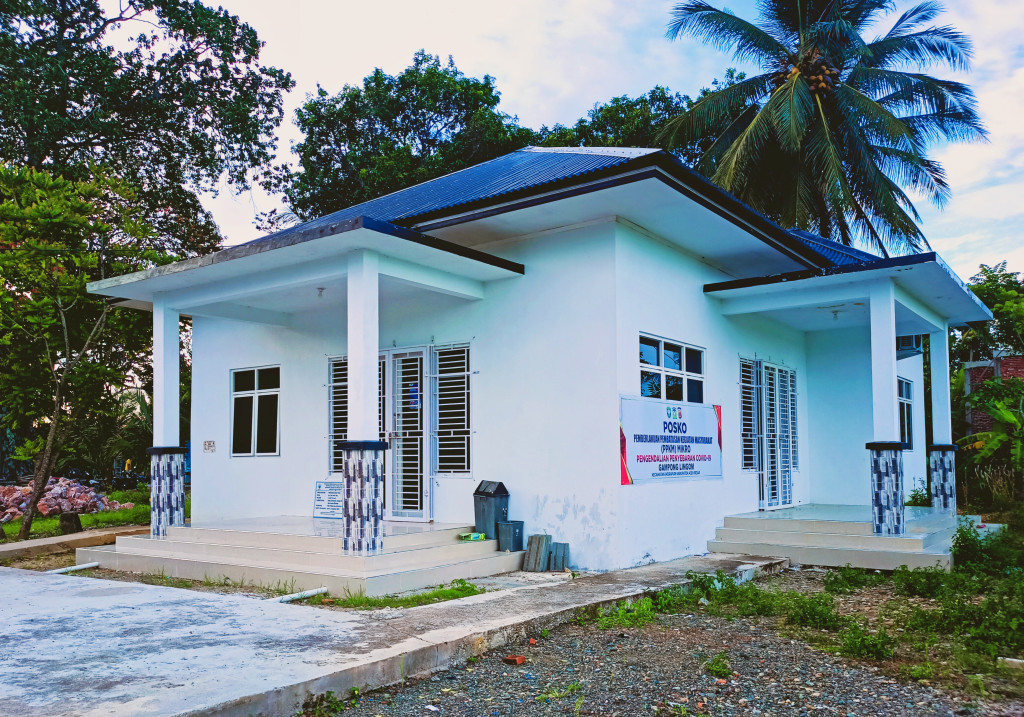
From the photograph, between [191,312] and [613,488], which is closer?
[613,488]

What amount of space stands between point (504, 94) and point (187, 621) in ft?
78.9

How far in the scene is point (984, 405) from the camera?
1510 centimetres

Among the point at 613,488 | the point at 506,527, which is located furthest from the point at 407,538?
the point at 613,488

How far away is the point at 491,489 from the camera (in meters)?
9.36

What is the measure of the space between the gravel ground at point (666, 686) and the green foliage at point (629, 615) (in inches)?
17.0

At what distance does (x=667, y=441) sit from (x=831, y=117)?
14.8m

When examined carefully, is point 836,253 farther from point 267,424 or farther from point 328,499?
point 267,424

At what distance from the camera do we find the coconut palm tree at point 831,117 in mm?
19359

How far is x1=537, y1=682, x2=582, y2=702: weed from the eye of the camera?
15.0 feet

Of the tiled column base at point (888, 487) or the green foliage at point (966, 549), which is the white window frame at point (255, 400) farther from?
the green foliage at point (966, 549)

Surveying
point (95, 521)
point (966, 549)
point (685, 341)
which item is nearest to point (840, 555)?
point (966, 549)

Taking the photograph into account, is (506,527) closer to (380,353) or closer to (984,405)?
(380,353)

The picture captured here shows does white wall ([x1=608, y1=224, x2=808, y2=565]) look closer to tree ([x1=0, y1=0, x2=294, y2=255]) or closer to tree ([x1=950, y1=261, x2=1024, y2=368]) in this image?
tree ([x1=950, y1=261, x2=1024, y2=368])

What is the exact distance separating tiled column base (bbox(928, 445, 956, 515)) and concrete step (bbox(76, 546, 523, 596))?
743 centimetres
